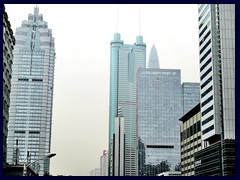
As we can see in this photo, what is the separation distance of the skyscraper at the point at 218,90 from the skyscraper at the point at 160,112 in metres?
→ 61.7

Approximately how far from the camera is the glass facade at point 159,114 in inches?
4552

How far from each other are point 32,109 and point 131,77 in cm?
6135

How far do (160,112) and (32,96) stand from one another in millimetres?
36623

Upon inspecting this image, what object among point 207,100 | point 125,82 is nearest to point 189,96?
point 125,82

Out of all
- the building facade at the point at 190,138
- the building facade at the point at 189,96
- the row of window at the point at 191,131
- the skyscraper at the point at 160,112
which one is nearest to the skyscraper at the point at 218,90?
the building facade at the point at 190,138

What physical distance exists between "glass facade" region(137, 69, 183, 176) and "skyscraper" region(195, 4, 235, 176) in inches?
2454

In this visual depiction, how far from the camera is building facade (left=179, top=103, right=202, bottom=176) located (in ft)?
194

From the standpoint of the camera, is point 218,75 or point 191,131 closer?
point 218,75

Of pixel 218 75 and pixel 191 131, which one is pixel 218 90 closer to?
pixel 218 75

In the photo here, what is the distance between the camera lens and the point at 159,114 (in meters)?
125

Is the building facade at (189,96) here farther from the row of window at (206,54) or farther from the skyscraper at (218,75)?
the skyscraper at (218,75)

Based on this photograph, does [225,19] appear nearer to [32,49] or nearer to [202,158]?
[202,158]

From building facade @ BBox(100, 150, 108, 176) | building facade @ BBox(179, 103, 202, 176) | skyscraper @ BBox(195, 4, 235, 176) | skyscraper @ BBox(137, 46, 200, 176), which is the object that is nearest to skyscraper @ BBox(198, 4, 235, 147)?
skyscraper @ BBox(195, 4, 235, 176)

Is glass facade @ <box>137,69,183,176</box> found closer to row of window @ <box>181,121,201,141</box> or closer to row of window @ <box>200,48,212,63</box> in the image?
row of window @ <box>181,121,201,141</box>
